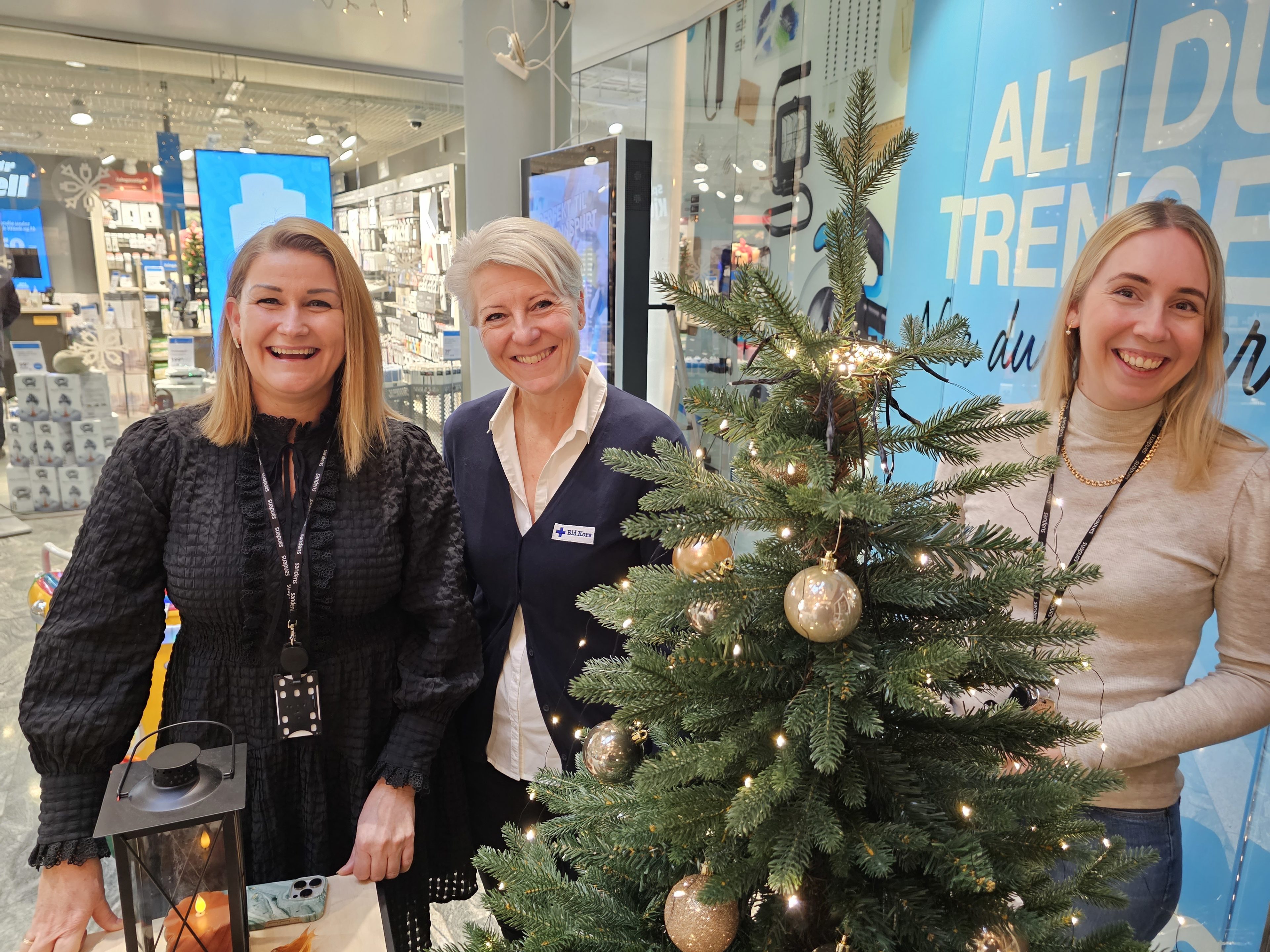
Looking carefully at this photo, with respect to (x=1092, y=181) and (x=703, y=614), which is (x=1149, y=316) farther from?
(x=1092, y=181)

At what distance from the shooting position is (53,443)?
6.27 m

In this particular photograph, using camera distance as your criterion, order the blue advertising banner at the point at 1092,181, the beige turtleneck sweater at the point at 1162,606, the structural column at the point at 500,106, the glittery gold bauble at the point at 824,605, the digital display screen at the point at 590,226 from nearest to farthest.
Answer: the glittery gold bauble at the point at 824,605, the beige turtleneck sweater at the point at 1162,606, the blue advertising banner at the point at 1092,181, the digital display screen at the point at 590,226, the structural column at the point at 500,106

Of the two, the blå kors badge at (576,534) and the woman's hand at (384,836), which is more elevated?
the blå kors badge at (576,534)

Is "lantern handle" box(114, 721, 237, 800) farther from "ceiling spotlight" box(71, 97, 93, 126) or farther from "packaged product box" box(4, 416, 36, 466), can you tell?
"ceiling spotlight" box(71, 97, 93, 126)

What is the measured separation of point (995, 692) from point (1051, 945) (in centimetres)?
70

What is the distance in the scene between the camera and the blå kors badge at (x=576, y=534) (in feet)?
5.39

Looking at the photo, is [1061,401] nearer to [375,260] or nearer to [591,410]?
[591,410]

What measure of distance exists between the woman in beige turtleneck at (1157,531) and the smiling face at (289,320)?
128cm

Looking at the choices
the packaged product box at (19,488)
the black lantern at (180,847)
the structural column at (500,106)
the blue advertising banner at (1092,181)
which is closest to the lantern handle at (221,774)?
the black lantern at (180,847)

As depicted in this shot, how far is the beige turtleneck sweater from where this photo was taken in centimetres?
139

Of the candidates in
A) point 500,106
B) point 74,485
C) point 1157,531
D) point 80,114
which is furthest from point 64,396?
point 1157,531

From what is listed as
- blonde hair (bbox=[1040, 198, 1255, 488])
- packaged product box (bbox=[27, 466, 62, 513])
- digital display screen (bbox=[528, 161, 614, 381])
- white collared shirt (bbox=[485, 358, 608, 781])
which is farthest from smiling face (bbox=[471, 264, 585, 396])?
packaged product box (bbox=[27, 466, 62, 513])

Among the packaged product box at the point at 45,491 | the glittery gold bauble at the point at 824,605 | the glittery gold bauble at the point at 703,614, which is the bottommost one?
the packaged product box at the point at 45,491

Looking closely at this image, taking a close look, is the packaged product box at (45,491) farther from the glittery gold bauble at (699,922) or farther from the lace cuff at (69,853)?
the glittery gold bauble at (699,922)
